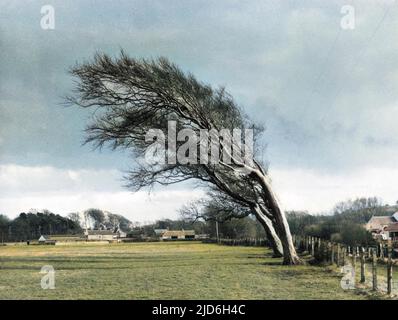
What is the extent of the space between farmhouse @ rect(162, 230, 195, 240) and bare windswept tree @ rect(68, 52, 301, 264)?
4728cm

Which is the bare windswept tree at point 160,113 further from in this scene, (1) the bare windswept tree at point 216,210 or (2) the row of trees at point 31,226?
(2) the row of trees at point 31,226

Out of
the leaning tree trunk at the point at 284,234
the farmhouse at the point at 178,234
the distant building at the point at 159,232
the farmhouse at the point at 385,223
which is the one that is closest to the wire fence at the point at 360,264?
the leaning tree trunk at the point at 284,234

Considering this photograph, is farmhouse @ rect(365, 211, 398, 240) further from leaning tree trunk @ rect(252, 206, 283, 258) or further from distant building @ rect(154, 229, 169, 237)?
leaning tree trunk @ rect(252, 206, 283, 258)

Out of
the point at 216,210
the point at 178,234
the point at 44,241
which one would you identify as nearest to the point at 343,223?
the point at 216,210

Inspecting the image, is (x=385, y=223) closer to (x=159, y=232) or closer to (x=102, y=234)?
(x=159, y=232)

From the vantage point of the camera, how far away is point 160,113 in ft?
62.6

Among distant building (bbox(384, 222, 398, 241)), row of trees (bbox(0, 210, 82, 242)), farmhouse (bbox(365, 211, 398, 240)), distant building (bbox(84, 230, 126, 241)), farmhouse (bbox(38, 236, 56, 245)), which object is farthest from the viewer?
distant building (bbox(84, 230, 126, 241))

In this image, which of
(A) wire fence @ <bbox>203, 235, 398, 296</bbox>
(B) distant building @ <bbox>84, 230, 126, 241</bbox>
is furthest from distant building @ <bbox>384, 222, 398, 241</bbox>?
(B) distant building @ <bbox>84, 230, 126, 241</bbox>

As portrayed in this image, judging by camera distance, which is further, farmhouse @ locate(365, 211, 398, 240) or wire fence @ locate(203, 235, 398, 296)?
farmhouse @ locate(365, 211, 398, 240)

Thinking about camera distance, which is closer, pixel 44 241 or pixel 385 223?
pixel 385 223

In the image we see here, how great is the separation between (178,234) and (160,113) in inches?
2134

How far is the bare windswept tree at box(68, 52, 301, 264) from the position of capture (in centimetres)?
1727
